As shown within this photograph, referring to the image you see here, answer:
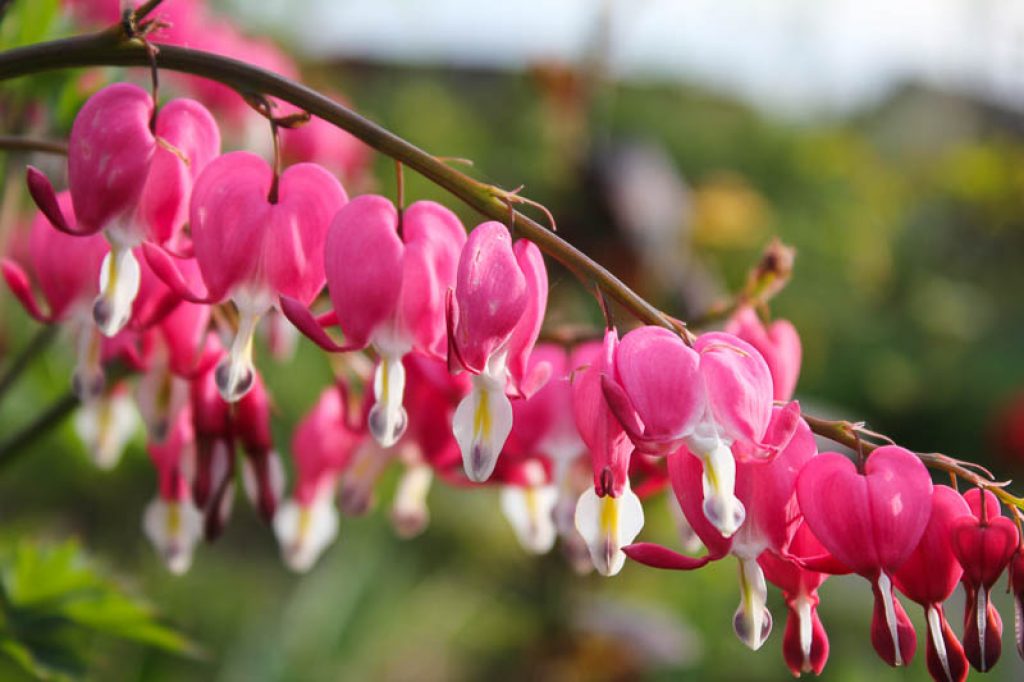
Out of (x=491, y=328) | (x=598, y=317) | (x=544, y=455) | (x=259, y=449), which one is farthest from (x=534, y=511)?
(x=598, y=317)

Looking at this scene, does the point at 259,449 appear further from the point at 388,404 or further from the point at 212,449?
the point at 388,404

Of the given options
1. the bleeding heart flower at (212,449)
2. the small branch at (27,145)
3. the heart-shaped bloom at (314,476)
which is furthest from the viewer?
the heart-shaped bloom at (314,476)

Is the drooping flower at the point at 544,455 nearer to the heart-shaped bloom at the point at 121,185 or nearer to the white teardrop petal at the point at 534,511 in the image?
the white teardrop petal at the point at 534,511

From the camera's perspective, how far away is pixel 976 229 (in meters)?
9.49

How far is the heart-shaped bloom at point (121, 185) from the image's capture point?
1.97 feet

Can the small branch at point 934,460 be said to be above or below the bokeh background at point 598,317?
above

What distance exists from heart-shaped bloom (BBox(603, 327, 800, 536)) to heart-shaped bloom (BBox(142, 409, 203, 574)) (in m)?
0.44

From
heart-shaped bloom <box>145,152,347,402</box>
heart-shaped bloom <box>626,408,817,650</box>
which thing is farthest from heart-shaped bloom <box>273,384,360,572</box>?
heart-shaped bloom <box>626,408,817,650</box>

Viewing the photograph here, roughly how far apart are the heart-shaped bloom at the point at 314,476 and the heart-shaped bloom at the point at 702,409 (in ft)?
1.47

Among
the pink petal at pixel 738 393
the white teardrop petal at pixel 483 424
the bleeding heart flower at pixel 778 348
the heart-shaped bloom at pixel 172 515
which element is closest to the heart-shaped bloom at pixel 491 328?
A: the white teardrop petal at pixel 483 424

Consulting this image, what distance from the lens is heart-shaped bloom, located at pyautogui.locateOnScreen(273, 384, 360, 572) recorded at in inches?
37.7

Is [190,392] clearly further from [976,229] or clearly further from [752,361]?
[976,229]

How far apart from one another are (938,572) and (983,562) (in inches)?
1.4

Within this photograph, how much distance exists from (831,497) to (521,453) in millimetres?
296
